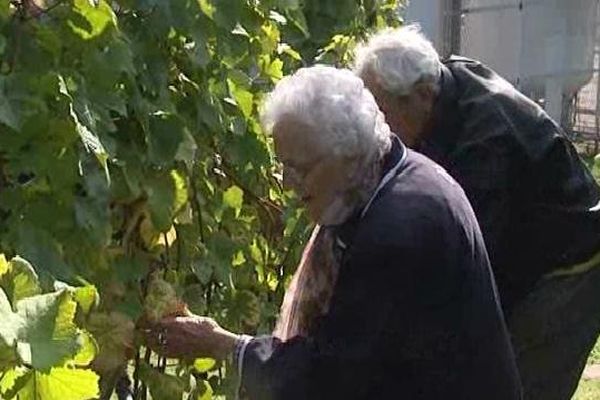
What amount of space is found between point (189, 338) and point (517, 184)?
4.25ft

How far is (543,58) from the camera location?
560 inches

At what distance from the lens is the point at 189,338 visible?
9.60ft

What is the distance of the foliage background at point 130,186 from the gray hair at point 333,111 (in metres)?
0.23

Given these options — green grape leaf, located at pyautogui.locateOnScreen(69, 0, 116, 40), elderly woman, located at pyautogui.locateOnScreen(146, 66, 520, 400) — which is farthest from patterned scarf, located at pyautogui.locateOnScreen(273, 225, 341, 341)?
green grape leaf, located at pyautogui.locateOnScreen(69, 0, 116, 40)

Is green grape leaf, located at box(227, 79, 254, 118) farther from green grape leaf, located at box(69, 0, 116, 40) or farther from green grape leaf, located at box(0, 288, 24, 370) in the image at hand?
green grape leaf, located at box(0, 288, 24, 370)

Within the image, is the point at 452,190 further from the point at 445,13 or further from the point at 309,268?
the point at 445,13

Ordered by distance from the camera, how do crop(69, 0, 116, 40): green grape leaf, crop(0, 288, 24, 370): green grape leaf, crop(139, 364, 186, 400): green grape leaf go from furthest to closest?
crop(139, 364, 186, 400): green grape leaf → crop(69, 0, 116, 40): green grape leaf → crop(0, 288, 24, 370): green grape leaf

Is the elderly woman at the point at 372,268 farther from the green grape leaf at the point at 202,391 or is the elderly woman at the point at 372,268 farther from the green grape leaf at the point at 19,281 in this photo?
the green grape leaf at the point at 19,281

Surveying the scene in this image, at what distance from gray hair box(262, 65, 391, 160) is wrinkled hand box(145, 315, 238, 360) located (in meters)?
0.44

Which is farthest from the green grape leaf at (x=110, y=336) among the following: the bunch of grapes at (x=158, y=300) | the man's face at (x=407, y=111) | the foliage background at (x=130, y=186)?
the man's face at (x=407, y=111)

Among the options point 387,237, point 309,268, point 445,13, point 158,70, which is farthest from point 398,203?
point 445,13

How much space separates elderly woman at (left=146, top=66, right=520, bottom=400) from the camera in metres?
2.64

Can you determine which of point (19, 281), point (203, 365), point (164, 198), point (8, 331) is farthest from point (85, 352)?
point (203, 365)

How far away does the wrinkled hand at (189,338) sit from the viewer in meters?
2.91
